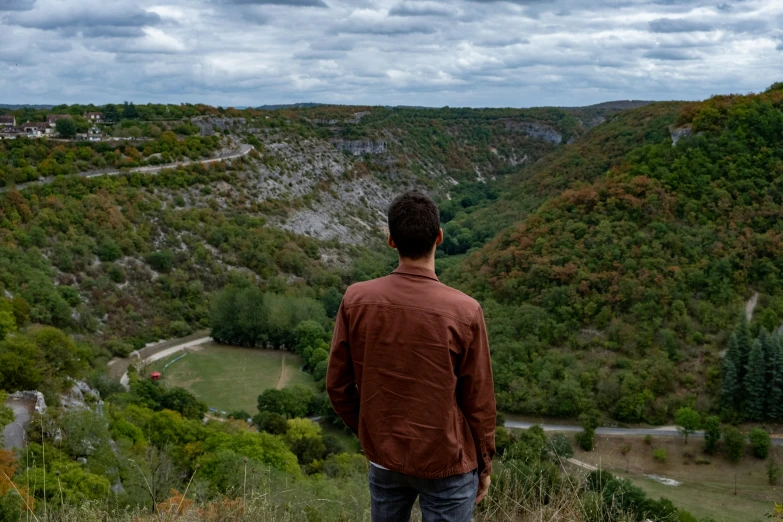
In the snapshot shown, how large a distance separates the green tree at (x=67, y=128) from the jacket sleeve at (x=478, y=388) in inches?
2238

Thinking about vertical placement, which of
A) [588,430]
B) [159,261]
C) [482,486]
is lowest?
[588,430]

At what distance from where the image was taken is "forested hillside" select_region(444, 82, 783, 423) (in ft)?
89.1

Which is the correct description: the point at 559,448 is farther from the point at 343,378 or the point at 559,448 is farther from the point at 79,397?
the point at 79,397

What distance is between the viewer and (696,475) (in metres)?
23.3

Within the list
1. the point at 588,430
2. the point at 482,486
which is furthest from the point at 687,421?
the point at 482,486

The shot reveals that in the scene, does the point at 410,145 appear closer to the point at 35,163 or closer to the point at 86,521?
the point at 35,163

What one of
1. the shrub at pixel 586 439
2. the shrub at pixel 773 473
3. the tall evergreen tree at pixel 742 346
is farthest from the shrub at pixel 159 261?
the shrub at pixel 773 473

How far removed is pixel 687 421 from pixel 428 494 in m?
23.4

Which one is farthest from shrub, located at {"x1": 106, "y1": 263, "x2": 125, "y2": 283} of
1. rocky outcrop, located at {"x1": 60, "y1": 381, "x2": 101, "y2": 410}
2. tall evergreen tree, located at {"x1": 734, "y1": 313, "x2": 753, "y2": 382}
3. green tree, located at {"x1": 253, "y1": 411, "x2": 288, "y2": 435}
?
tall evergreen tree, located at {"x1": 734, "y1": 313, "x2": 753, "y2": 382}

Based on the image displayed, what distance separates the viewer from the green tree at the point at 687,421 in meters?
24.6

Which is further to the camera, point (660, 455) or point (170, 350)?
point (170, 350)

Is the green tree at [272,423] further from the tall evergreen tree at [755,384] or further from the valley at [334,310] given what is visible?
the tall evergreen tree at [755,384]

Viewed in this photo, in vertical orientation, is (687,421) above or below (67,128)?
below

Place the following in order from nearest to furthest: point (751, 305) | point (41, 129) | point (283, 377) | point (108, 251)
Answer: point (751, 305) → point (283, 377) → point (108, 251) → point (41, 129)
